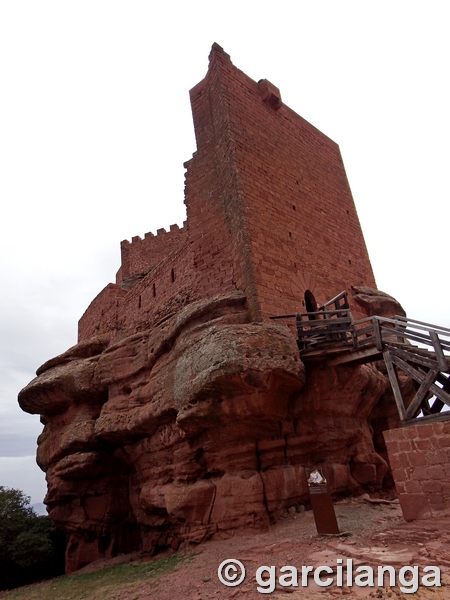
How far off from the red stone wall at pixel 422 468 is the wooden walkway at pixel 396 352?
0.53 m

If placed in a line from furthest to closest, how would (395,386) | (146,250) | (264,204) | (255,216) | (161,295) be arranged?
(146,250)
(161,295)
(264,204)
(255,216)
(395,386)

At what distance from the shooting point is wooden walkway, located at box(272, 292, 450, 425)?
729 centimetres

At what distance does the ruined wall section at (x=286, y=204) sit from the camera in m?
10.9

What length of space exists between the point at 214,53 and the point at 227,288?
26.5ft

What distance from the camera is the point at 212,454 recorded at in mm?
9227

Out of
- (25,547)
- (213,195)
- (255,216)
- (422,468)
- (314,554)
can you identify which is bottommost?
(25,547)

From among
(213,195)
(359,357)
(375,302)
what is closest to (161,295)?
(213,195)

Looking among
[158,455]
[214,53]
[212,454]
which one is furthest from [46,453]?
[214,53]

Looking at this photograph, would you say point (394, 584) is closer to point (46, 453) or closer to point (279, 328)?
point (279, 328)

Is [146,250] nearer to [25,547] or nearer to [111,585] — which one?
[25,547]

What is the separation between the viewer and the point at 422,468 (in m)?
6.46

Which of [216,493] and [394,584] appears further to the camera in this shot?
[216,493]

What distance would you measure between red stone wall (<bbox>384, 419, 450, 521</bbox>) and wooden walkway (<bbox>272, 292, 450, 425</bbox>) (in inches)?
20.7

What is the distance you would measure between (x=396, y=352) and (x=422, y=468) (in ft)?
7.87
